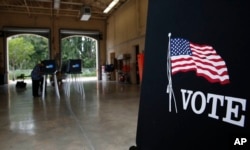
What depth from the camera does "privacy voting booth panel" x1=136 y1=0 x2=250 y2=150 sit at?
84 centimetres

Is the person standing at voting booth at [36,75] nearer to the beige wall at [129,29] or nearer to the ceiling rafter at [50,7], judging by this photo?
the beige wall at [129,29]

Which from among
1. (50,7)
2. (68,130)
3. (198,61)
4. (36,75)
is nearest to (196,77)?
(198,61)

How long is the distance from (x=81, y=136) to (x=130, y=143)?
652mm

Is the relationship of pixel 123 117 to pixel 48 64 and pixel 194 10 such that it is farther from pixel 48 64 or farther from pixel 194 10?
pixel 48 64

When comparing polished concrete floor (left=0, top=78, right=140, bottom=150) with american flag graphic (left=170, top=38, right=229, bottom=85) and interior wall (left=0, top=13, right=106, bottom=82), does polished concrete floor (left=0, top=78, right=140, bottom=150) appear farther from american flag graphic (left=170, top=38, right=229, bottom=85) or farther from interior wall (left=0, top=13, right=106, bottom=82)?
interior wall (left=0, top=13, right=106, bottom=82)

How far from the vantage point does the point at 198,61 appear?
1.03m

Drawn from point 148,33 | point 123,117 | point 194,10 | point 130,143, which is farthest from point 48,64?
point 194,10

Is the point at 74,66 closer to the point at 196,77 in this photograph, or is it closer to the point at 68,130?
the point at 68,130

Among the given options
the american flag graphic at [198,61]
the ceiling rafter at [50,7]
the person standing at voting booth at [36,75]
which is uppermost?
the ceiling rafter at [50,7]

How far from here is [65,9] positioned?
46.9 ft

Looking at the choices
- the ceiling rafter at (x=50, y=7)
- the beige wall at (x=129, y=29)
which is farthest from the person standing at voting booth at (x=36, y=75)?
the ceiling rafter at (x=50, y=7)

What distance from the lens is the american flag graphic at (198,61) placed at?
0.92 meters

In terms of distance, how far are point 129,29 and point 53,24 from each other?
20.6 ft

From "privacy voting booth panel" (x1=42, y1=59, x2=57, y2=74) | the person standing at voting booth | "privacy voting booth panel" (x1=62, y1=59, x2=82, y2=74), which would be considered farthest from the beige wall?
the person standing at voting booth
